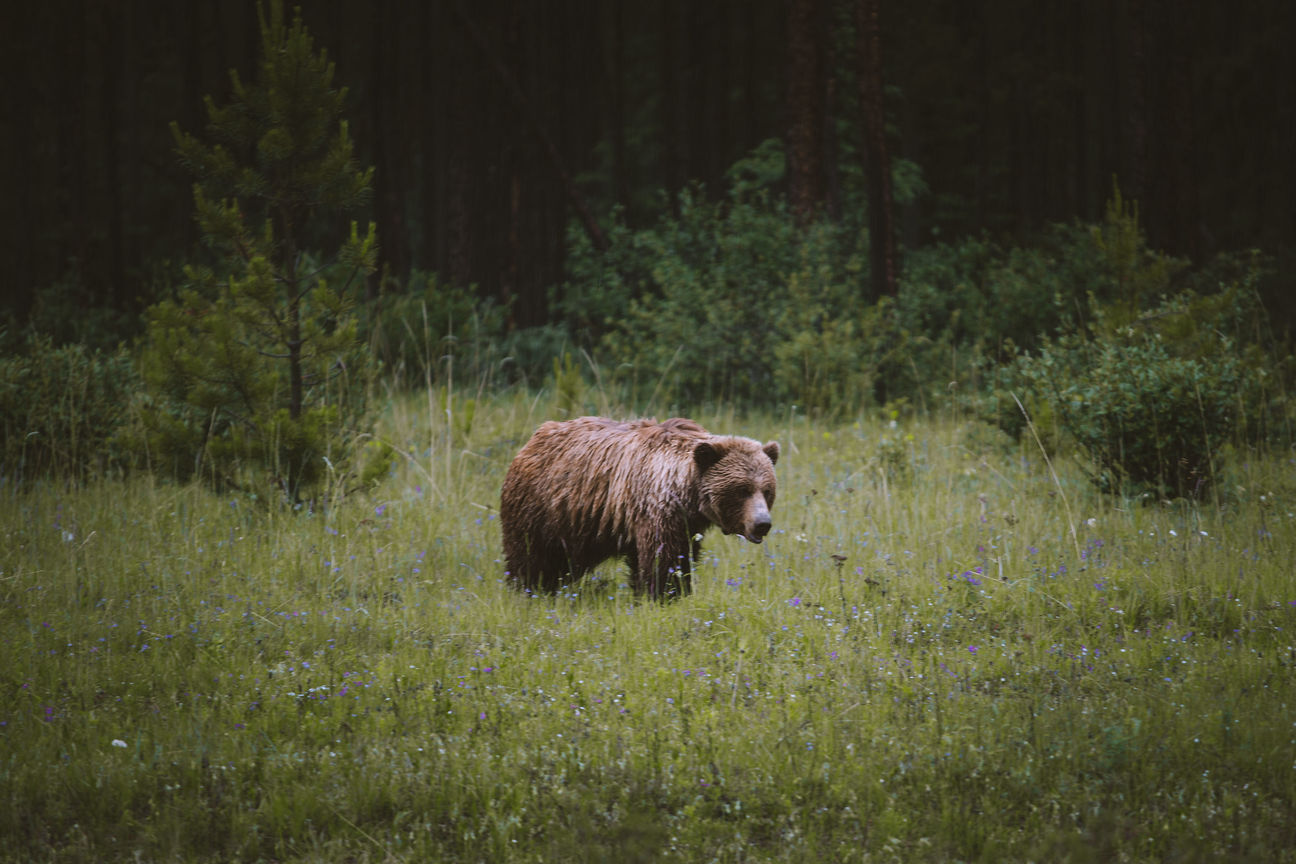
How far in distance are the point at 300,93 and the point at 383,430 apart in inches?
156

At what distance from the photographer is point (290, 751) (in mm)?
3809

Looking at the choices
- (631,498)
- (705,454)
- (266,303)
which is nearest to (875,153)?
(266,303)

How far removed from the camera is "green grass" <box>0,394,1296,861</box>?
11.0 ft

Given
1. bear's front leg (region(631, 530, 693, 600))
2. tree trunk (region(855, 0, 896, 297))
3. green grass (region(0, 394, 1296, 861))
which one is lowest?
green grass (region(0, 394, 1296, 861))

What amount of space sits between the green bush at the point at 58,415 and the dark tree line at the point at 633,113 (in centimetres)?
971

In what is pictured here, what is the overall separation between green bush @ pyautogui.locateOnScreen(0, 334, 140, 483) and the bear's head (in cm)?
539

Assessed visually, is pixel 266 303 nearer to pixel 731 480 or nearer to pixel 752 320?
pixel 731 480

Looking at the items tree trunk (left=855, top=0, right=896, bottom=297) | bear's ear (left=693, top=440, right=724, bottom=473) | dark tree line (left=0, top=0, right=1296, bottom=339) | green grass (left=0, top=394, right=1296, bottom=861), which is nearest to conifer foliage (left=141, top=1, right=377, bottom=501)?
green grass (left=0, top=394, right=1296, bottom=861)

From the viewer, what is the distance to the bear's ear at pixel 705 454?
5.27m

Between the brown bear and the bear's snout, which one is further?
the brown bear

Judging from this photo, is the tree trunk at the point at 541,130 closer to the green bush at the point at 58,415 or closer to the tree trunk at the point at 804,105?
the tree trunk at the point at 804,105

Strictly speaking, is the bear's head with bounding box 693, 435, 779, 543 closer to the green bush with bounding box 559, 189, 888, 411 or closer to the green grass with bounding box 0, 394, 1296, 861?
the green grass with bounding box 0, 394, 1296, 861

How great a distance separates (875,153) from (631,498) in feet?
33.1

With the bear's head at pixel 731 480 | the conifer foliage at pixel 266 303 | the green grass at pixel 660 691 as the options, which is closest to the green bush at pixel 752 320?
the conifer foliage at pixel 266 303
